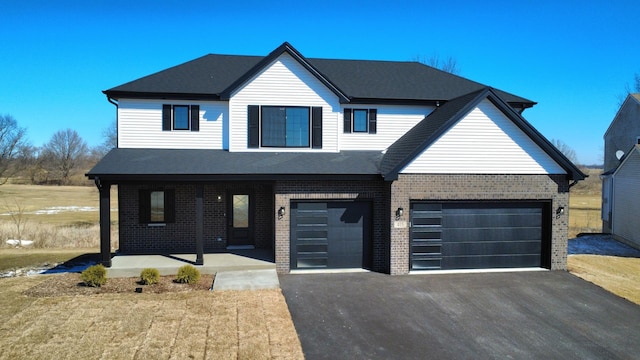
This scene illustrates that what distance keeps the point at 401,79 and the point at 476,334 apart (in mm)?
12245

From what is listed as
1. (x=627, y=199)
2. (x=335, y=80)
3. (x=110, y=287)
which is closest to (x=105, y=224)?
(x=110, y=287)

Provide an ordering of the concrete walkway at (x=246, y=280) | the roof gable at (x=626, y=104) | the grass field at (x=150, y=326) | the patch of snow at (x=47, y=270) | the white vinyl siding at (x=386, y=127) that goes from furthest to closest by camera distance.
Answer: the roof gable at (x=626, y=104)
the white vinyl siding at (x=386, y=127)
the patch of snow at (x=47, y=270)
the concrete walkway at (x=246, y=280)
the grass field at (x=150, y=326)

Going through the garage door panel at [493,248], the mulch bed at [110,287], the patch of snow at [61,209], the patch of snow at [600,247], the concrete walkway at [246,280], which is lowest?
the patch of snow at [61,209]

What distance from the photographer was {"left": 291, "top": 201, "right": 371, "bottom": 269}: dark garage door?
14.0 meters

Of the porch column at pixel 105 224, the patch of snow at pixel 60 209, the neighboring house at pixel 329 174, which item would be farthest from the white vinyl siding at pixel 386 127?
the patch of snow at pixel 60 209

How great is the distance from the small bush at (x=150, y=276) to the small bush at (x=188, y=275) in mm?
575

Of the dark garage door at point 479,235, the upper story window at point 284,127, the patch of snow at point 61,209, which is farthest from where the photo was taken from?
the patch of snow at point 61,209

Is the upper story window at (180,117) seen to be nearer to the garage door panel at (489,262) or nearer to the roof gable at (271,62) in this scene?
the roof gable at (271,62)

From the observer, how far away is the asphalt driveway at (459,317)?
8.32m

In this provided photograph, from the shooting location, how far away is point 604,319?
399 inches

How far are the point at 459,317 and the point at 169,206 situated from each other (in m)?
11.1

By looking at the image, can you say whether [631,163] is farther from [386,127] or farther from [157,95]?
[157,95]

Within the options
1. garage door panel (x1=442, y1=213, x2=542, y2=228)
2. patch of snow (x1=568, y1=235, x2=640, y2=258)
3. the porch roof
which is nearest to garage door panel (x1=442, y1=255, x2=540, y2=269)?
garage door panel (x1=442, y1=213, x2=542, y2=228)

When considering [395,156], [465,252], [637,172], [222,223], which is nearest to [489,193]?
[465,252]
